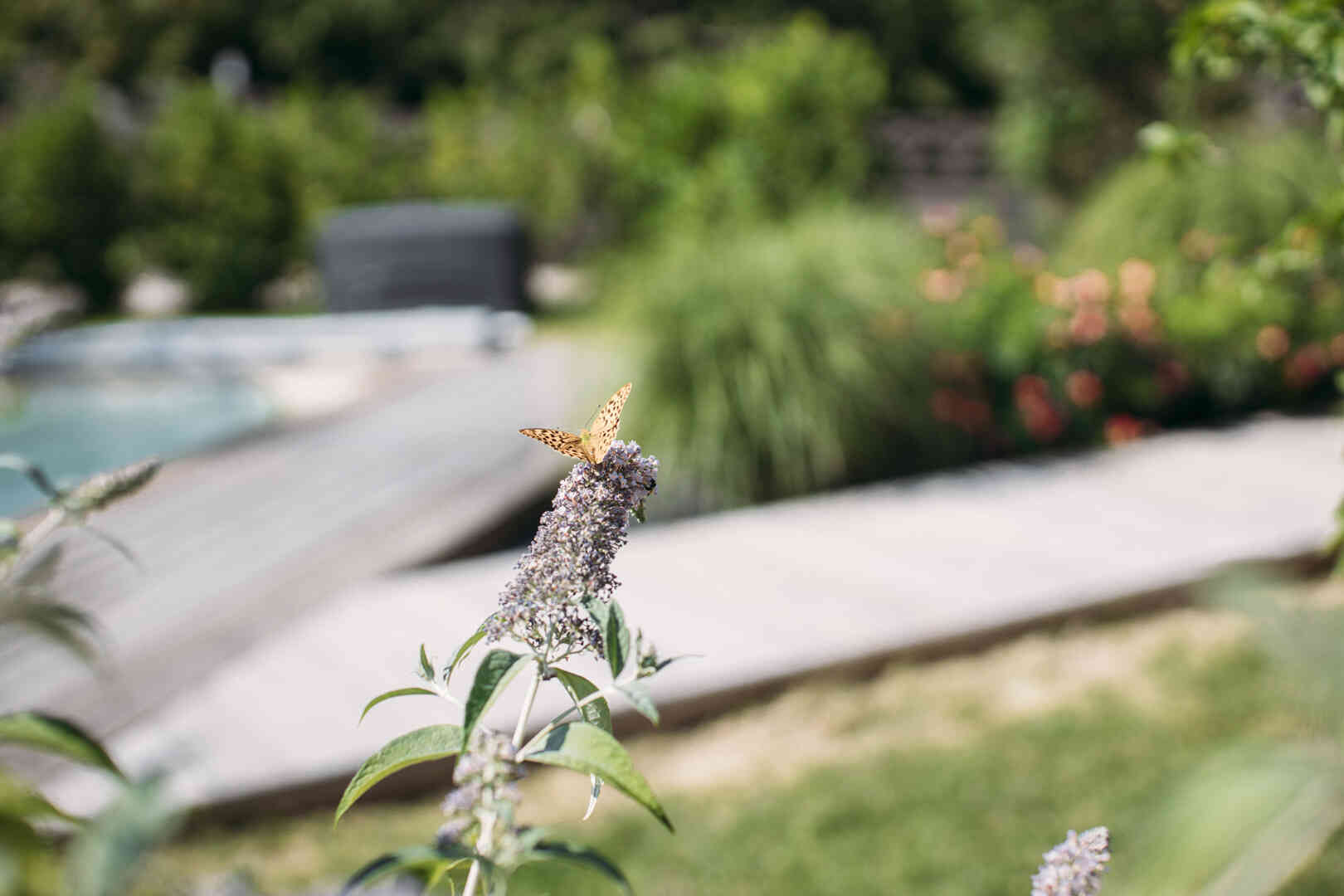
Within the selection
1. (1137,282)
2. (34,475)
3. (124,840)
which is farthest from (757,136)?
(124,840)

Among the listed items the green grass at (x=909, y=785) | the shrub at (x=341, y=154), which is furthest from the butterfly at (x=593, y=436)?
the shrub at (x=341, y=154)

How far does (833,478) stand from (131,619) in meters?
2.60

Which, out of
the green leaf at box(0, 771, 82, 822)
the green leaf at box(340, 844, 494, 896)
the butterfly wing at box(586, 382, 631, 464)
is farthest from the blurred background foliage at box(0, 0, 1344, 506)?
the green leaf at box(0, 771, 82, 822)

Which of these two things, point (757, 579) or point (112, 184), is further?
point (112, 184)

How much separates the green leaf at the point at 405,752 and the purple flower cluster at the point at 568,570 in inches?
2.2

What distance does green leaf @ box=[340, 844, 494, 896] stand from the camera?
0.38m

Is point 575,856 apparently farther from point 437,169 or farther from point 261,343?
point 437,169

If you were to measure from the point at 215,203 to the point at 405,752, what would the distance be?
1165cm

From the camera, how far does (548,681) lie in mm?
515

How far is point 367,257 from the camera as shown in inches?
394

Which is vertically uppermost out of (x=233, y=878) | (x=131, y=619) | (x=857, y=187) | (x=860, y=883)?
(x=857, y=187)

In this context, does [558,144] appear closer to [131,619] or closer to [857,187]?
[857,187]

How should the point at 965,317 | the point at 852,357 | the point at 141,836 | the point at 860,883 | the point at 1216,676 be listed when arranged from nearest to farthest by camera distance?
the point at 141,836, the point at 860,883, the point at 1216,676, the point at 852,357, the point at 965,317

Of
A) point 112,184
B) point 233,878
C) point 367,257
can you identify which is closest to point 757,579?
point 233,878
